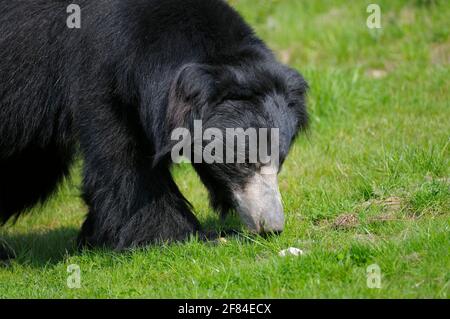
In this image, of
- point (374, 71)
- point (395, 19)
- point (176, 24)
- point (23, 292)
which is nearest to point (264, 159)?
point (176, 24)

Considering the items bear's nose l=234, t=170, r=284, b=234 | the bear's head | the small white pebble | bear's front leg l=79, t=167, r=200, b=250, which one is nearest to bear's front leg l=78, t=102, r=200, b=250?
bear's front leg l=79, t=167, r=200, b=250

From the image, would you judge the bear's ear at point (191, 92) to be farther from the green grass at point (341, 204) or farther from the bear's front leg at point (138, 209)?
the green grass at point (341, 204)

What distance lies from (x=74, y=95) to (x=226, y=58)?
1.10 meters

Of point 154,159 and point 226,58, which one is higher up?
point 226,58

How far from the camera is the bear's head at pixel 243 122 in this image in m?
4.97

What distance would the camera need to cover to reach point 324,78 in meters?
8.57

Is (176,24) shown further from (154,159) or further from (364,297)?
(364,297)

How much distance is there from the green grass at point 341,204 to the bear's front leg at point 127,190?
0.17 metres

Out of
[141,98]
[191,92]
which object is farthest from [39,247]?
[191,92]

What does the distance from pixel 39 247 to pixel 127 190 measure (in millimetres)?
1623

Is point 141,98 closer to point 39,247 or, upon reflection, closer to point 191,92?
point 191,92

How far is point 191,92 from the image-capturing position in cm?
496

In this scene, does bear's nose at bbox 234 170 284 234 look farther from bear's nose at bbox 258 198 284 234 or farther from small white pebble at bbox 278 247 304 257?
small white pebble at bbox 278 247 304 257

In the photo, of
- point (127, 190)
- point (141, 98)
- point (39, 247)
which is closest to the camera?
point (141, 98)
